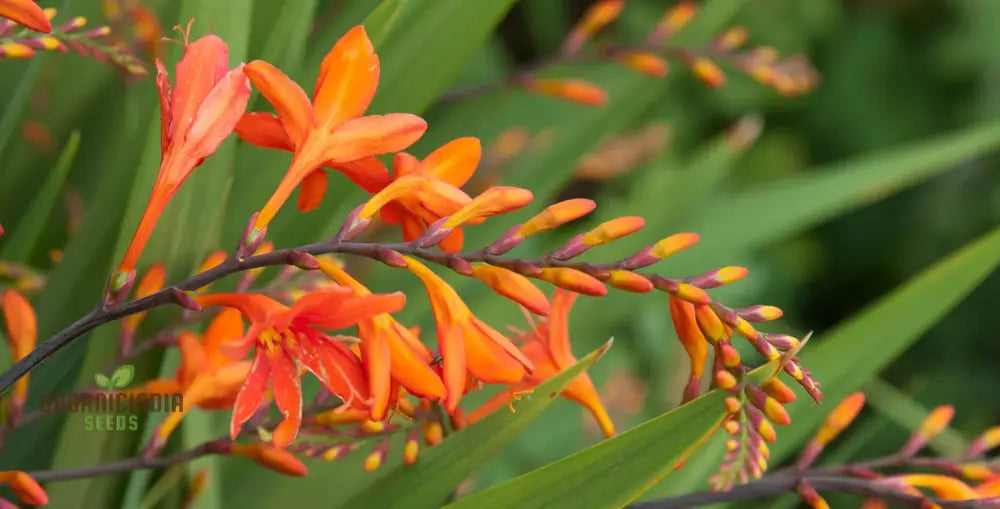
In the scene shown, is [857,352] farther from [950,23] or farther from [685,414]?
[950,23]

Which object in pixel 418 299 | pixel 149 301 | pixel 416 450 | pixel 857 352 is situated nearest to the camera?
pixel 149 301

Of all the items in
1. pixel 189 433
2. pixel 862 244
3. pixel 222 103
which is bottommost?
pixel 862 244

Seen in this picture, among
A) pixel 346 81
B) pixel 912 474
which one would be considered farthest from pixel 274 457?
pixel 912 474

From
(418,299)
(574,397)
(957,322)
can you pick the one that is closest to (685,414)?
(574,397)

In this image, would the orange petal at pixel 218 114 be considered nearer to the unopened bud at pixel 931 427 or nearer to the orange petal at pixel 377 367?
the orange petal at pixel 377 367

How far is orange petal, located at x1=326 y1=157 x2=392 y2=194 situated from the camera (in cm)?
34

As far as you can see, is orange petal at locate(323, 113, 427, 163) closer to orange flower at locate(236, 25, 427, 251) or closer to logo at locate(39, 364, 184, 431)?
orange flower at locate(236, 25, 427, 251)

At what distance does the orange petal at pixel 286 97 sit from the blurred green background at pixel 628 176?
12 centimetres

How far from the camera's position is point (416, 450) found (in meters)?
0.40

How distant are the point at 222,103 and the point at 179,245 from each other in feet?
0.51

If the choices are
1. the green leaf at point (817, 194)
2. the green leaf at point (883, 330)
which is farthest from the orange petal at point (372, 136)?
the green leaf at point (817, 194)

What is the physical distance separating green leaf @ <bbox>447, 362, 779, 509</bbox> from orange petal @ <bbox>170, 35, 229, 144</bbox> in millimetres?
163

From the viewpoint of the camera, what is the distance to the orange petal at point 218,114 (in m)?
0.30

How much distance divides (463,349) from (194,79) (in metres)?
0.11
